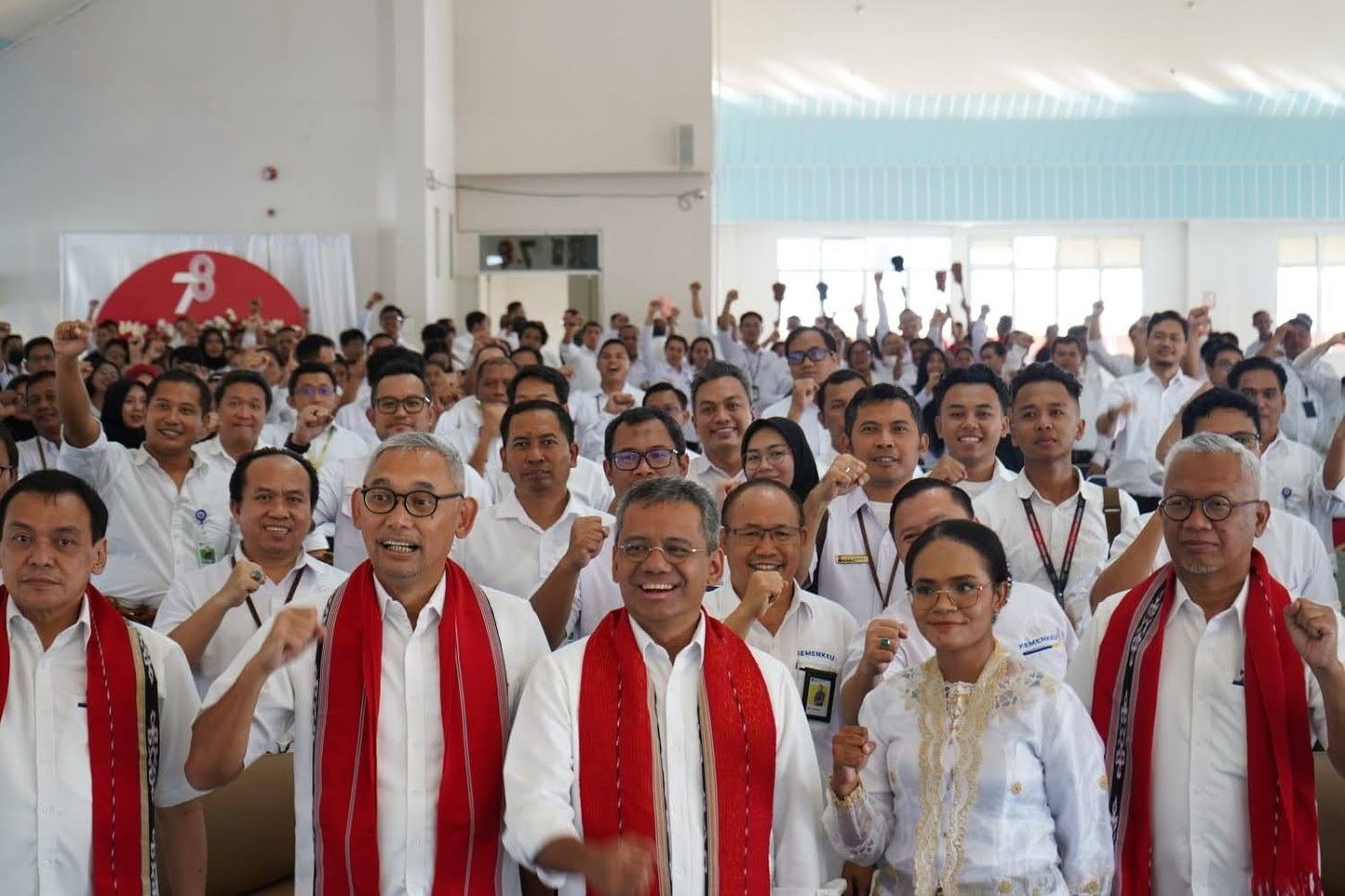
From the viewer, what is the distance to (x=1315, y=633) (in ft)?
8.74

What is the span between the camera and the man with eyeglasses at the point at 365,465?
5043mm

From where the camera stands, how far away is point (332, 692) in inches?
112

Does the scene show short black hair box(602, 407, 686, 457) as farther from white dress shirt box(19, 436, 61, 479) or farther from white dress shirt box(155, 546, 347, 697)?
white dress shirt box(19, 436, 61, 479)

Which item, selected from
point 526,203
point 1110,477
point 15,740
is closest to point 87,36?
point 526,203

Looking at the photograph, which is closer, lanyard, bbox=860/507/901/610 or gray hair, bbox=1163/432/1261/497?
gray hair, bbox=1163/432/1261/497

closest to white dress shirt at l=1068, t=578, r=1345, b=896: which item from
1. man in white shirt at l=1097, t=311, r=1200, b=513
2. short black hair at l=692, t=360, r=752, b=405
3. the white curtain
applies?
short black hair at l=692, t=360, r=752, b=405

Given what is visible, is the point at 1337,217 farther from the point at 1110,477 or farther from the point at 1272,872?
the point at 1272,872

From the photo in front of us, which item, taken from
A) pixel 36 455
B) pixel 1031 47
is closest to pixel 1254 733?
pixel 36 455

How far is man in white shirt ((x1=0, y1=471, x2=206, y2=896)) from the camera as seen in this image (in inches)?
111

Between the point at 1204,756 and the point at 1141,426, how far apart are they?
16.4ft

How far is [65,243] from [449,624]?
45.6ft

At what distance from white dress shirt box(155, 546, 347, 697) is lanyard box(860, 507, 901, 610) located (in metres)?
1.43

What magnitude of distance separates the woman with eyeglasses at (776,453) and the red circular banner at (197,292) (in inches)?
437

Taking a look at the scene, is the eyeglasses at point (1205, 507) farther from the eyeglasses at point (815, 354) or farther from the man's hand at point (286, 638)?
the eyeglasses at point (815, 354)
